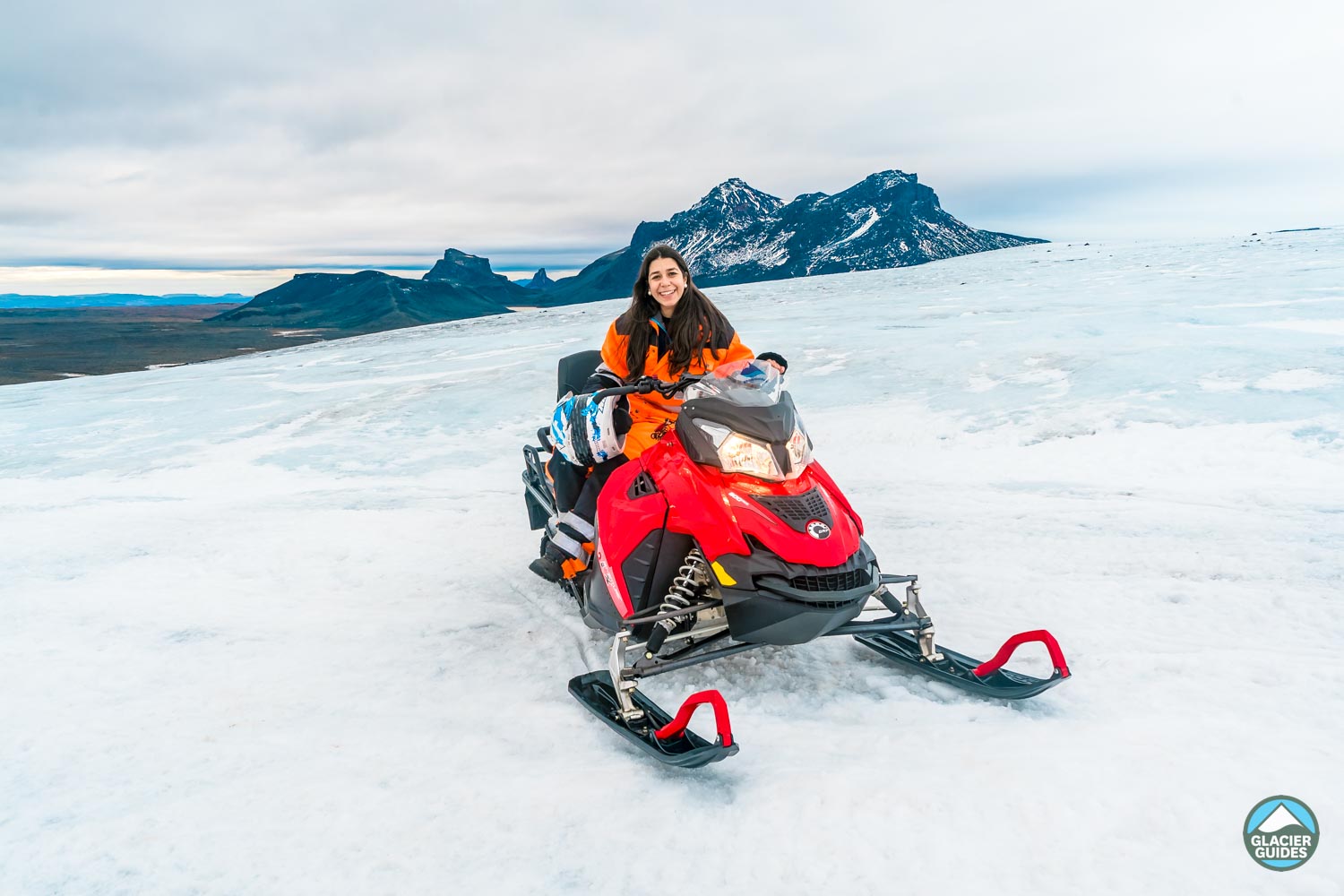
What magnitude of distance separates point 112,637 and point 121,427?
8.61 m

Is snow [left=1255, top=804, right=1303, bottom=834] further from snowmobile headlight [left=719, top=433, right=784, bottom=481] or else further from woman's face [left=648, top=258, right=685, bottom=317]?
woman's face [left=648, top=258, right=685, bottom=317]

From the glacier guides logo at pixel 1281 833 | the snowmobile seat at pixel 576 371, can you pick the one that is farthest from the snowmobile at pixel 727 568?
the snowmobile seat at pixel 576 371

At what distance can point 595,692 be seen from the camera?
3201 millimetres

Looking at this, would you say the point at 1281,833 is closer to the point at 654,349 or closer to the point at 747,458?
the point at 747,458

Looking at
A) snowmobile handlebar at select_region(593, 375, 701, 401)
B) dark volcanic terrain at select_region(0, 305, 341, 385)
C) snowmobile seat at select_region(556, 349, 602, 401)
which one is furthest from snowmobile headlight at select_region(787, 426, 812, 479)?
dark volcanic terrain at select_region(0, 305, 341, 385)

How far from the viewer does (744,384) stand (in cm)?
313

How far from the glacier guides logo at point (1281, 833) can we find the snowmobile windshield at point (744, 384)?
2049 millimetres

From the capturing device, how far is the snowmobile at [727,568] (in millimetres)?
2783

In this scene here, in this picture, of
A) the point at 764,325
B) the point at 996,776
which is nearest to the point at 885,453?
the point at 996,776

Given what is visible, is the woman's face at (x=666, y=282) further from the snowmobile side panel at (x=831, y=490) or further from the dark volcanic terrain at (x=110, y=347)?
the dark volcanic terrain at (x=110, y=347)

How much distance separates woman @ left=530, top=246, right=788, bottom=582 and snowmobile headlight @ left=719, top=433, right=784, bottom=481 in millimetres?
868

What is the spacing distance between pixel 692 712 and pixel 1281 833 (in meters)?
1.80

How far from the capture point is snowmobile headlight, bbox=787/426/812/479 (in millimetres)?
2941

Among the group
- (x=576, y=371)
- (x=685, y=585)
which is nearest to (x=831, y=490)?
(x=685, y=585)
